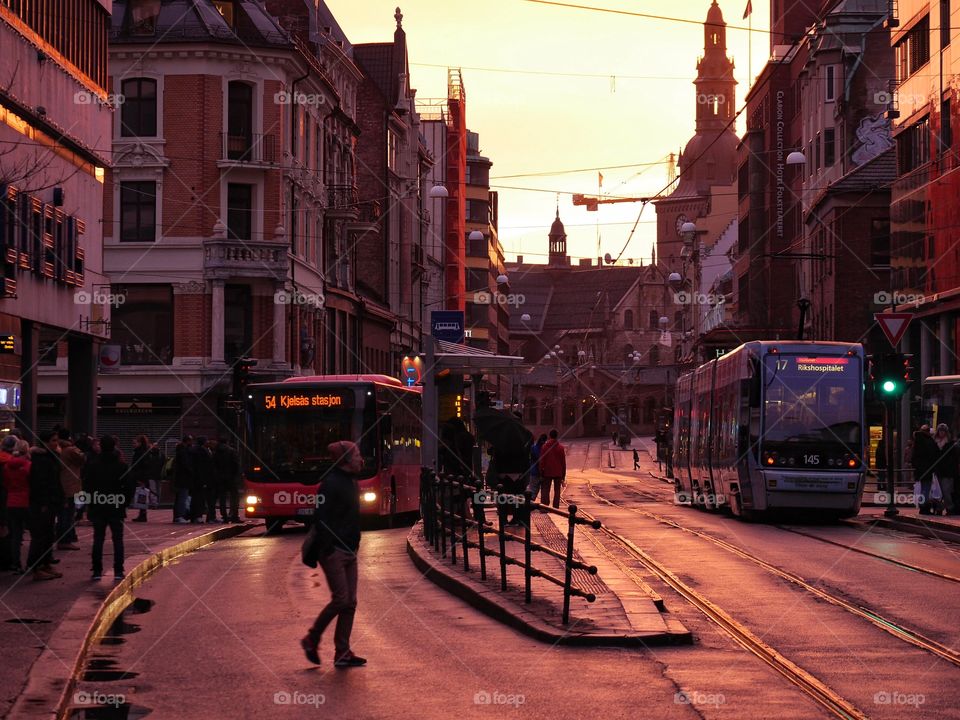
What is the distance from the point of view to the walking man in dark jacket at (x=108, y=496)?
19469mm

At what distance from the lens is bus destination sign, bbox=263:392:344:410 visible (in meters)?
32.5

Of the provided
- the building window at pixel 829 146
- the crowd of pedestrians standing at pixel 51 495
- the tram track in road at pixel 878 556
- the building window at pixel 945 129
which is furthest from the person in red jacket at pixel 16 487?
the building window at pixel 829 146

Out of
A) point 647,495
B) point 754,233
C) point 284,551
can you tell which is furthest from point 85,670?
point 754,233

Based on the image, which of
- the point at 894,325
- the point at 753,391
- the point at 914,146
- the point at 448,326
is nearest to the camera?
the point at 894,325

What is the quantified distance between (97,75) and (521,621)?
25578 millimetres

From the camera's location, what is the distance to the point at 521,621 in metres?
14.1

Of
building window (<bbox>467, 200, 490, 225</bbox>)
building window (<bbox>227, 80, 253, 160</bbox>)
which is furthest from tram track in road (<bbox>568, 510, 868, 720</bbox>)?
building window (<bbox>467, 200, 490, 225</bbox>)

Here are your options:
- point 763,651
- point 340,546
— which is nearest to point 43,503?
point 340,546

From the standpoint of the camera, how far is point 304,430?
32.2 meters

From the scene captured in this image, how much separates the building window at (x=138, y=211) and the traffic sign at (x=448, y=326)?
873 inches

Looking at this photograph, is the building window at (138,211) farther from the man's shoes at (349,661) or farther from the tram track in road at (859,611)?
the man's shoes at (349,661)

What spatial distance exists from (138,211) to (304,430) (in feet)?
71.4

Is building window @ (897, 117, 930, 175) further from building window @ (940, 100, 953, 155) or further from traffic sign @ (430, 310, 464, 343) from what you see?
traffic sign @ (430, 310, 464, 343)

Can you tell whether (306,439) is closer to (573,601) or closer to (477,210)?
(573,601)
